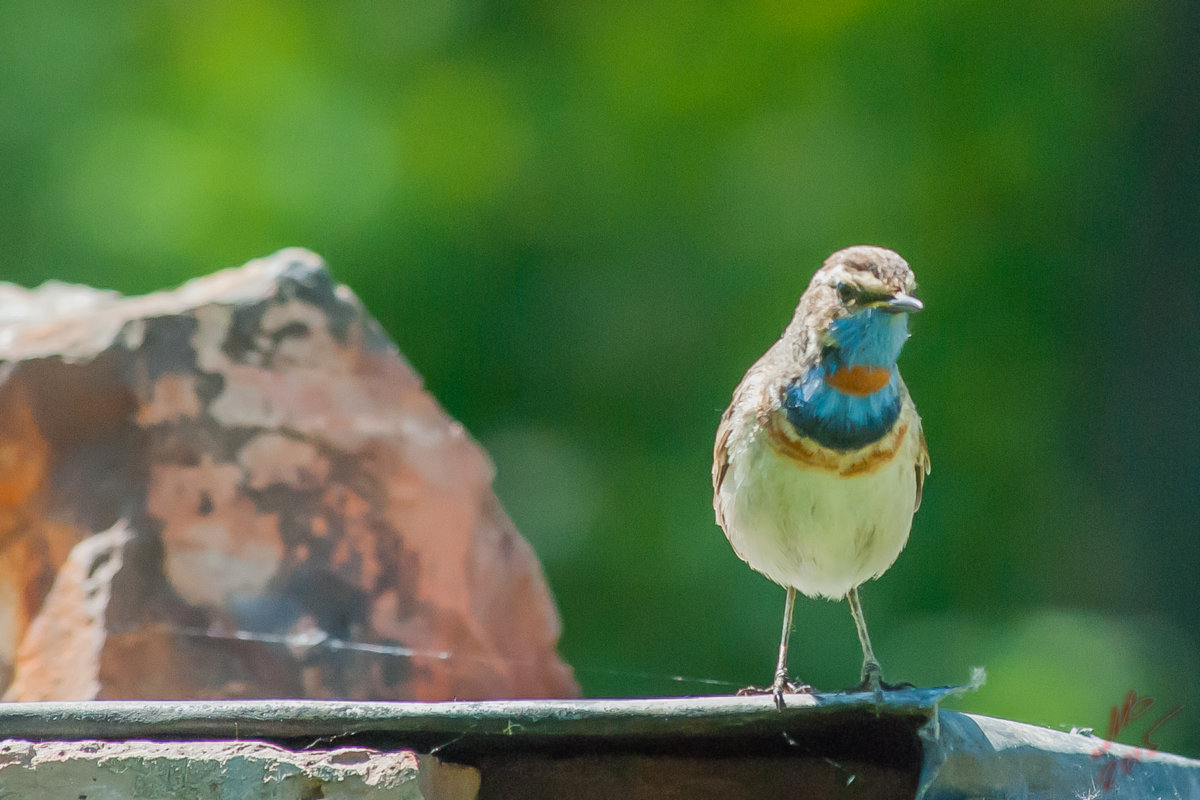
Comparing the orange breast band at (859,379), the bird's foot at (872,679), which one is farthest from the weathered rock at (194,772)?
the orange breast band at (859,379)

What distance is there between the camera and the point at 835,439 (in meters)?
2.37

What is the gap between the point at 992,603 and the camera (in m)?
6.23

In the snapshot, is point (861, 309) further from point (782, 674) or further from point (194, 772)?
point (194, 772)

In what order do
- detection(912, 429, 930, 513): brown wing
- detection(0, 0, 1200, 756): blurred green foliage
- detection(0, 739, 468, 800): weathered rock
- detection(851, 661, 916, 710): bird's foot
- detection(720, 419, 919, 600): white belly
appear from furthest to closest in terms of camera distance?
detection(0, 0, 1200, 756): blurred green foliage
detection(912, 429, 930, 513): brown wing
detection(720, 419, 919, 600): white belly
detection(851, 661, 916, 710): bird's foot
detection(0, 739, 468, 800): weathered rock

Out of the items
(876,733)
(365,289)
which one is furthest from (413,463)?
(365,289)

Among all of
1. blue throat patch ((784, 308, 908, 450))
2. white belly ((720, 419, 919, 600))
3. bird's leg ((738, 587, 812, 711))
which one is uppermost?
blue throat patch ((784, 308, 908, 450))

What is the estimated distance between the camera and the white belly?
239 centimetres

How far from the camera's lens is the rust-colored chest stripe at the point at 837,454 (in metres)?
2.37

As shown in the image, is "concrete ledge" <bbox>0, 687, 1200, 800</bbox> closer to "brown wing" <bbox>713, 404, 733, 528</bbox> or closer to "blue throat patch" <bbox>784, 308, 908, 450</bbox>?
"blue throat patch" <bbox>784, 308, 908, 450</bbox>

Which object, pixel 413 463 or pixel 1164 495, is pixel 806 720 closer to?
pixel 413 463

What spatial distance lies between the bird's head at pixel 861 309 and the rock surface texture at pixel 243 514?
1.16 m

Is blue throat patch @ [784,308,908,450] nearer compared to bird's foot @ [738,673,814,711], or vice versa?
bird's foot @ [738,673,814,711]

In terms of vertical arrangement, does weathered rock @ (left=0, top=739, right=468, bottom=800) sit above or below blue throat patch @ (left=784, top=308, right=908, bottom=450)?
below

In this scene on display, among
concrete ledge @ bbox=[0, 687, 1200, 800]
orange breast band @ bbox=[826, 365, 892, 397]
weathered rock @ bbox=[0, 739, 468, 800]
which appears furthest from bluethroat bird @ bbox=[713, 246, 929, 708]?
weathered rock @ bbox=[0, 739, 468, 800]
